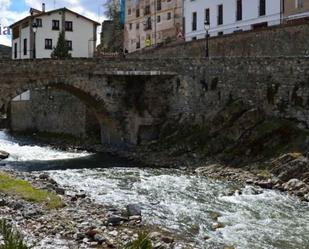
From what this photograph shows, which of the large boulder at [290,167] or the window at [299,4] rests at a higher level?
the window at [299,4]

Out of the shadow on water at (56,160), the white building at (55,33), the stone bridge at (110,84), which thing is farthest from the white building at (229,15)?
the shadow on water at (56,160)

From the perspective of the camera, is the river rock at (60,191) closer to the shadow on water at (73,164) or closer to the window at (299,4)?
the shadow on water at (73,164)

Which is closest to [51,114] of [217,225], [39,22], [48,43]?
[48,43]

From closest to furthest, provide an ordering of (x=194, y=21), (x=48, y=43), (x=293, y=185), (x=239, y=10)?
1. (x=293, y=185)
2. (x=239, y=10)
3. (x=194, y=21)
4. (x=48, y=43)

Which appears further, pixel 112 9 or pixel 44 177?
pixel 112 9

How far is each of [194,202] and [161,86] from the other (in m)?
17.1

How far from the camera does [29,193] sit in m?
17.4

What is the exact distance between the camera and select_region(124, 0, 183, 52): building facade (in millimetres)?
63062

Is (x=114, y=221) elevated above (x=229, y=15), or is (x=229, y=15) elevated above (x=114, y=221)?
(x=229, y=15)

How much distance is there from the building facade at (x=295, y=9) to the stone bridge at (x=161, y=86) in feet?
32.0

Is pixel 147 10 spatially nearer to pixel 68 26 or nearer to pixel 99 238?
pixel 68 26

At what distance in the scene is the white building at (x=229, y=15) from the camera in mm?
40844

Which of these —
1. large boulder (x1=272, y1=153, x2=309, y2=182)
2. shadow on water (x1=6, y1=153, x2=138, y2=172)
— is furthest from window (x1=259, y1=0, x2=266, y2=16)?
large boulder (x1=272, y1=153, x2=309, y2=182)

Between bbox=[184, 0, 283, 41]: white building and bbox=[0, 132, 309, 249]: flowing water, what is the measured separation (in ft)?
60.9
